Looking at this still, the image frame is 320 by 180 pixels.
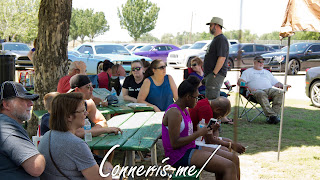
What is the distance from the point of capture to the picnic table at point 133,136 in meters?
3.40

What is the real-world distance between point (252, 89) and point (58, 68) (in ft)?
14.1

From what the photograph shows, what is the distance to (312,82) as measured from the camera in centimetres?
1000

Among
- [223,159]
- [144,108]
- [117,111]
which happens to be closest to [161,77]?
[144,108]

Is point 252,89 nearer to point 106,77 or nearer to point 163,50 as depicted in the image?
point 106,77

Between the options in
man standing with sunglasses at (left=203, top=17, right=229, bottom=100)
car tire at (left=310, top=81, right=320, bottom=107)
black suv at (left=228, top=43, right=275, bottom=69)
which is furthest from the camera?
black suv at (left=228, top=43, right=275, bottom=69)

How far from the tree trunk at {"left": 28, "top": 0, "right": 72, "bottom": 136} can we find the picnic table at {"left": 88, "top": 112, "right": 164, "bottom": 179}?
1.77 metres

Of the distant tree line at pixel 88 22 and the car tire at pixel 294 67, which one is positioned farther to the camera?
the distant tree line at pixel 88 22

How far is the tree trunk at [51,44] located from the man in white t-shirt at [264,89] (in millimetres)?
3928

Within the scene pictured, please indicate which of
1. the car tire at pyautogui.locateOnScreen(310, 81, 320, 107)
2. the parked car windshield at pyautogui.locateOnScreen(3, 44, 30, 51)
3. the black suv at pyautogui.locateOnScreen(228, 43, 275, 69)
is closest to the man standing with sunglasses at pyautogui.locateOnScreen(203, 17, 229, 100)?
the car tire at pyautogui.locateOnScreen(310, 81, 320, 107)

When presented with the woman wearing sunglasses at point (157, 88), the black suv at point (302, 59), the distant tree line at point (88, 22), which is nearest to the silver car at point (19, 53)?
the black suv at point (302, 59)

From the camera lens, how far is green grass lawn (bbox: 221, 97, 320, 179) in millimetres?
4848

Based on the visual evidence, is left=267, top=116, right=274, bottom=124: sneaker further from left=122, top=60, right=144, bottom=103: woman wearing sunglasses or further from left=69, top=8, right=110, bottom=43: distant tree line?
left=69, top=8, right=110, bottom=43: distant tree line

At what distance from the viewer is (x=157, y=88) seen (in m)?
5.79

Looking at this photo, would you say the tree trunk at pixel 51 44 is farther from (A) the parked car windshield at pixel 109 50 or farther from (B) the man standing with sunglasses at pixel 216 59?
(A) the parked car windshield at pixel 109 50
